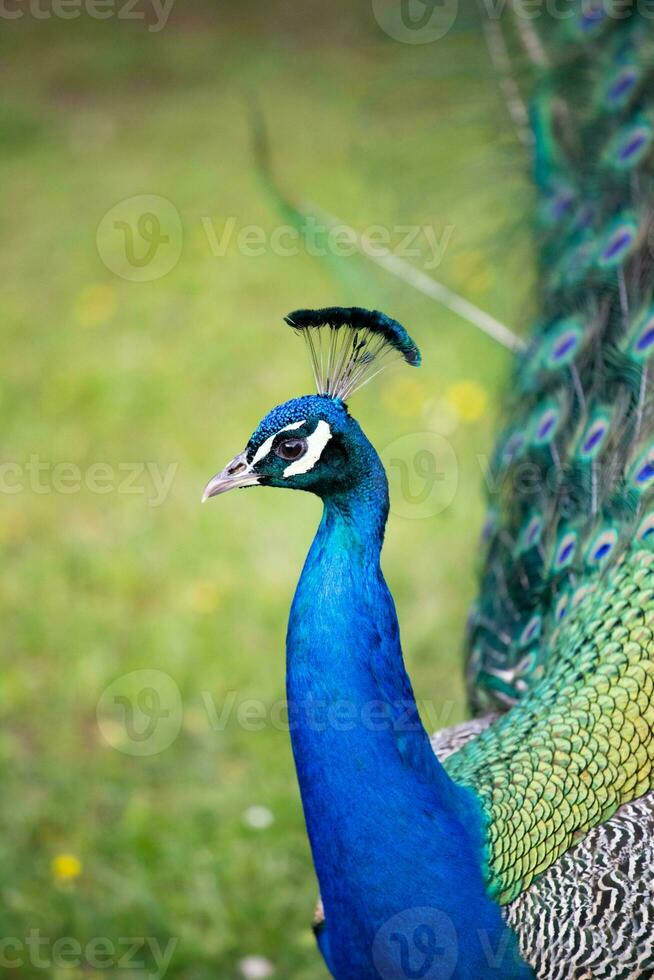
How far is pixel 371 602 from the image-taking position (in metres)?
1.57

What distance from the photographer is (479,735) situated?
1.96 metres

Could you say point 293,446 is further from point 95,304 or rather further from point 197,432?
point 95,304

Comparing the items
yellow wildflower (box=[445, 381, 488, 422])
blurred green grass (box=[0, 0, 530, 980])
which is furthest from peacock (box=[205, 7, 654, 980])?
yellow wildflower (box=[445, 381, 488, 422])

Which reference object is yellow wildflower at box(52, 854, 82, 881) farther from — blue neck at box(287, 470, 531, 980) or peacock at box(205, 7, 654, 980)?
blue neck at box(287, 470, 531, 980)

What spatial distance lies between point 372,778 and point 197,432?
2.62 m

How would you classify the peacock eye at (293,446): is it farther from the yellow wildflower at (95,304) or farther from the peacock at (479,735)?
the yellow wildflower at (95,304)

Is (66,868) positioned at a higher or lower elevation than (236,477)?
lower

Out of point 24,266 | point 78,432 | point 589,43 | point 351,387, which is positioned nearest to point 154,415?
point 78,432

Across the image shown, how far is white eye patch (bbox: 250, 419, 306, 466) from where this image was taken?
154 centimetres

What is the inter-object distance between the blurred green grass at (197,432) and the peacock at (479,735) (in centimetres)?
70

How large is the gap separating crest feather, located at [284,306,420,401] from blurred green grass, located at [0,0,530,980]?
1.13 m

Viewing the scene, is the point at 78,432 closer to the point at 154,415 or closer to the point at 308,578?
the point at 154,415

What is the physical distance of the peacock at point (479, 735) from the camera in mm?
1563

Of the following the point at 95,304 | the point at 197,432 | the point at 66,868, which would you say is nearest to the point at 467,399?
the point at 197,432
